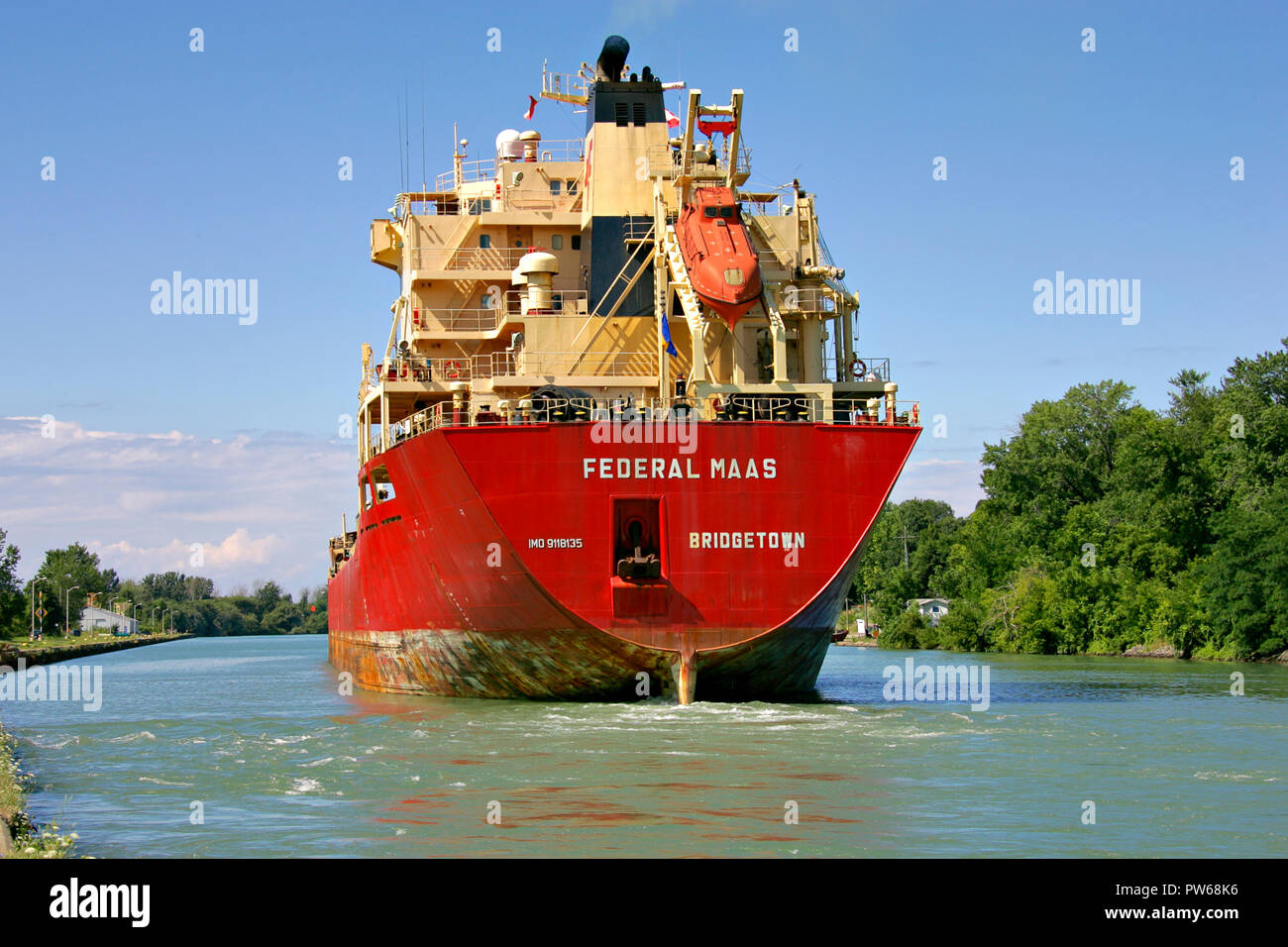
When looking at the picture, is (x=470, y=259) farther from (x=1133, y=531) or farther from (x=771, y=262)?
(x=1133, y=531)

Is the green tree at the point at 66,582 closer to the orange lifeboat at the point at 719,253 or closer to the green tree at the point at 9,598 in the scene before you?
the green tree at the point at 9,598

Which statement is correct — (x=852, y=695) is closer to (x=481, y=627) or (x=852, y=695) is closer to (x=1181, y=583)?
(x=481, y=627)

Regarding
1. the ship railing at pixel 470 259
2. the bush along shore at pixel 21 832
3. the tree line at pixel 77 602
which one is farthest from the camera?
the tree line at pixel 77 602

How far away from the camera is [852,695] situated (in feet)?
99.7

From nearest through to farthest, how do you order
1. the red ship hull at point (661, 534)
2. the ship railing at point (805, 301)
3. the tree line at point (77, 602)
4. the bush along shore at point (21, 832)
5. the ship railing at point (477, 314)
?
the bush along shore at point (21, 832), the red ship hull at point (661, 534), the ship railing at point (805, 301), the ship railing at point (477, 314), the tree line at point (77, 602)

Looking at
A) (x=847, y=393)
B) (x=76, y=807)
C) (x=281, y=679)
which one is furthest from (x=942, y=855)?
(x=281, y=679)

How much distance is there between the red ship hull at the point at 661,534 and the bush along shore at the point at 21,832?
321 inches

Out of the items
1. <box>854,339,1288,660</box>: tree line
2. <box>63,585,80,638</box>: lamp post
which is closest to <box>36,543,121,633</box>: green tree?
<box>63,585,80,638</box>: lamp post

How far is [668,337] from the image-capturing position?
25.3 m

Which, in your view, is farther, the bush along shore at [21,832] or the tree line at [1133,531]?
the tree line at [1133,531]

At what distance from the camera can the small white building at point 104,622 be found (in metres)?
124

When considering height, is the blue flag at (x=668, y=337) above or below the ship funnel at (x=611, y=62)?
below

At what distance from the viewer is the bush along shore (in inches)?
437

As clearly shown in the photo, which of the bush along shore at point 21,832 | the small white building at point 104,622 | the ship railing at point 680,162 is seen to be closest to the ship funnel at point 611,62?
the ship railing at point 680,162
